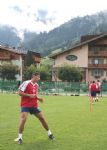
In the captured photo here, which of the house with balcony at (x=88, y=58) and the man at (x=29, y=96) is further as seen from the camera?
the house with balcony at (x=88, y=58)

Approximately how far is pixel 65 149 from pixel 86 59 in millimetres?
84028

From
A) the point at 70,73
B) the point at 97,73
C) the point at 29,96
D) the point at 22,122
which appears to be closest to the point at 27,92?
the point at 29,96

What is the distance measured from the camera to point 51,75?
106 m

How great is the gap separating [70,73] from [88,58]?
827 centimetres

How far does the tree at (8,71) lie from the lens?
9719cm

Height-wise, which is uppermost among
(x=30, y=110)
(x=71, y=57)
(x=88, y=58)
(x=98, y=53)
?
(x=98, y=53)

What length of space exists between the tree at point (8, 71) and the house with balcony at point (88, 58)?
8779mm

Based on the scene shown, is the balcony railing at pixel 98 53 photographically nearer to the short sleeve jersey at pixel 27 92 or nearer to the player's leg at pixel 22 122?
the short sleeve jersey at pixel 27 92

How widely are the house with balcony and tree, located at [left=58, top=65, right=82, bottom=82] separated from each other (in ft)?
11.6

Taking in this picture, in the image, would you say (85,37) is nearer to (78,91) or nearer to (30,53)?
(30,53)

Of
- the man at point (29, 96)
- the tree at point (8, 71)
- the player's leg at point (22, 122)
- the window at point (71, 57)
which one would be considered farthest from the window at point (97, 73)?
the player's leg at point (22, 122)

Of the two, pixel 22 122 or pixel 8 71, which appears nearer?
pixel 22 122

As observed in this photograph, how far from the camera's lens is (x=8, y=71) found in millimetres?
97438

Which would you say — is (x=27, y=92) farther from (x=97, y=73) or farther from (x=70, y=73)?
(x=97, y=73)
